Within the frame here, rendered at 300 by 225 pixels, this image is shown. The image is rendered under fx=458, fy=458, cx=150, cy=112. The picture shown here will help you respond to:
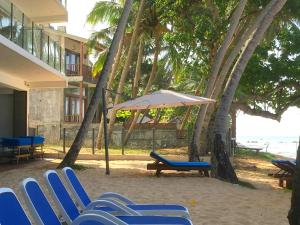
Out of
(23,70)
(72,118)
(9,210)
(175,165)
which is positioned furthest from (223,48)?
(72,118)

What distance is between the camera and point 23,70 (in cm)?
2069

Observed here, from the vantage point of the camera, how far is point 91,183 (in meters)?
12.4

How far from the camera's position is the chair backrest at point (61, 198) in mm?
5047

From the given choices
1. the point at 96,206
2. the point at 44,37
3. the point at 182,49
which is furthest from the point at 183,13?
the point at 96,206

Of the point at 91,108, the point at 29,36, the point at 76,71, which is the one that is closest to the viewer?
the point at 91,108

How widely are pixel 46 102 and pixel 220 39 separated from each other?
2018cm

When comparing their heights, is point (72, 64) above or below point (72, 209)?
above

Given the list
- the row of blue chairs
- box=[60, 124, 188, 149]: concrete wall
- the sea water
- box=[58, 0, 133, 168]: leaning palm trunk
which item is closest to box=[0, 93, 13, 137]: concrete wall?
box=[60, 124, 188, 149]: concrete wall

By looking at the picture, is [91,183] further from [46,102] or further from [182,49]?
[46,102]

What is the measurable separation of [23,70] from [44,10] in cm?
440

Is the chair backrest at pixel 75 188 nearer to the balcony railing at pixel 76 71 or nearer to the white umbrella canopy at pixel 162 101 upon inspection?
the white umbrella canopy at pixel 162 101

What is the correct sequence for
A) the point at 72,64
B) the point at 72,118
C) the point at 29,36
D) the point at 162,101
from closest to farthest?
the point at 162,101
the point at 29,36
the point at 72,64
the point at 72,118

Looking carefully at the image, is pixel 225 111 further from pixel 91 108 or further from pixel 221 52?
pixel 91 108

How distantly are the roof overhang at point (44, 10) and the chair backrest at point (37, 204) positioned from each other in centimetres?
1880
